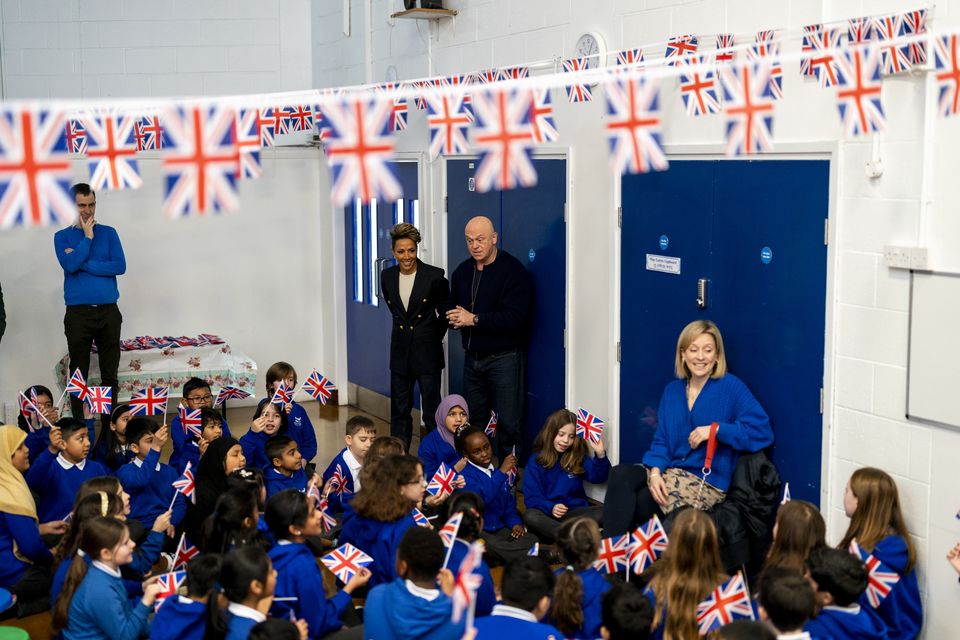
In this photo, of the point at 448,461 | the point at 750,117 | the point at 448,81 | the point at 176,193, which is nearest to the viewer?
the point at 176,193

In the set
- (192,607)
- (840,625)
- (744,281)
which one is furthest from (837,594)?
(192,607)

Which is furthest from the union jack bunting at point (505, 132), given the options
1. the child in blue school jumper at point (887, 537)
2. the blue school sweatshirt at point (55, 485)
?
the blue school sweatshirt at point (55, 485)

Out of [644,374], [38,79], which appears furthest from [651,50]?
[38,79]

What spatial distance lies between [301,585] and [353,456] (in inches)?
74.1

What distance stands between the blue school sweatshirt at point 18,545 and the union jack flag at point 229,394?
7.58 ft

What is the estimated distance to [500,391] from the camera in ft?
21.7

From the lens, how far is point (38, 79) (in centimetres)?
868

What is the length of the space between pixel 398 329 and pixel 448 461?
1.18 metres

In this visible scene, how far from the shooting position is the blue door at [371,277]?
8.15m

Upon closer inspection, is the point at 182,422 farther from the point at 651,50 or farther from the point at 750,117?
the point at 750,117

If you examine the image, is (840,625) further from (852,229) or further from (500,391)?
(500,391)

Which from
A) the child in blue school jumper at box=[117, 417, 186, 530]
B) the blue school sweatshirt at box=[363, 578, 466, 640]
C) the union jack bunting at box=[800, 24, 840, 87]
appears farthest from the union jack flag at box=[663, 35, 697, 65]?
the child in blue school jumper at box=[117, 417, 186, 530]

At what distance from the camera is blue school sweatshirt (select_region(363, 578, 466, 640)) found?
3.48 meters

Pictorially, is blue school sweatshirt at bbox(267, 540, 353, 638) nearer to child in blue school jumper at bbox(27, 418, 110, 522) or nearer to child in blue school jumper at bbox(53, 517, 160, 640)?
child in blue school jumper at bbox(53, 517, 160, 640)
